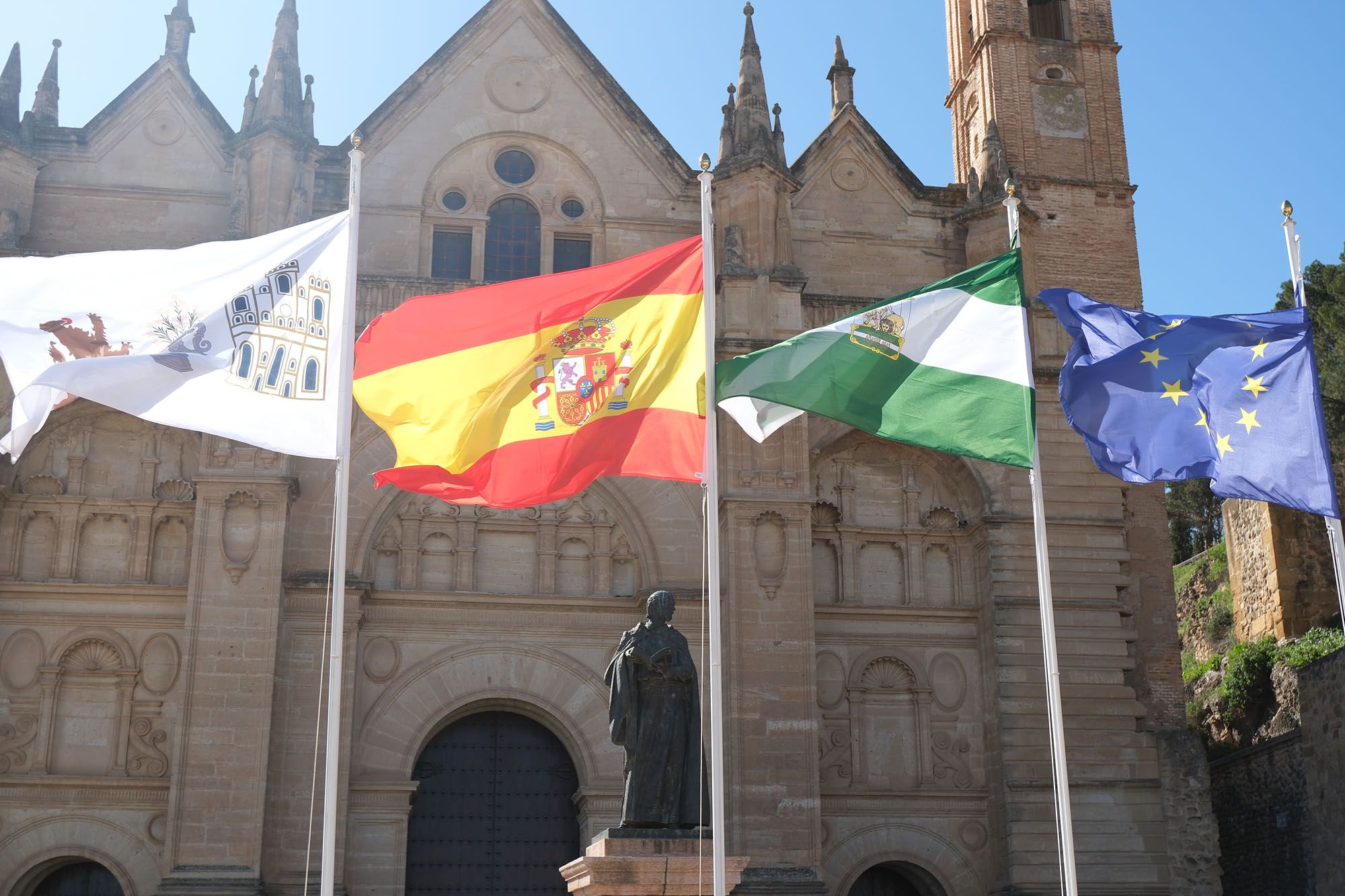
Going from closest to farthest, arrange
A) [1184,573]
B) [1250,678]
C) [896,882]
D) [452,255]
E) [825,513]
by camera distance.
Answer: [896,882], [825,513], [452,255], [1250,678], [1184,573]

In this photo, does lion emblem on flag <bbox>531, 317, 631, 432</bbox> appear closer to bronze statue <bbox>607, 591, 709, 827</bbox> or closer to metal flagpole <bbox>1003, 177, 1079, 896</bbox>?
bronze statue <bbox>607, 591, 709, 827</bbox>

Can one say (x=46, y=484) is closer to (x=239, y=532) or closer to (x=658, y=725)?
(x=239, y=532)

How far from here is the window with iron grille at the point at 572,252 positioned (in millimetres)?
26078

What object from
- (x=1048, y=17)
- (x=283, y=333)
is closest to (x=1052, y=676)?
(x=283, y=333)

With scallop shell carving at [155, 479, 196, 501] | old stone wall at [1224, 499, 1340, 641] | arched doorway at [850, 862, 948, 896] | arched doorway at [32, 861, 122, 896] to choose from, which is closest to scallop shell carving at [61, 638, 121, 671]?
scallop shell carving at [155, 479, 196, 501]

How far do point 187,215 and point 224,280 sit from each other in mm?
11801

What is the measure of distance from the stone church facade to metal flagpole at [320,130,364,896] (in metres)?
8.40

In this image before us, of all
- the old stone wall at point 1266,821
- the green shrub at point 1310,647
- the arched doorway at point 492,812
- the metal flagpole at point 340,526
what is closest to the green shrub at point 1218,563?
the green shrub at point 1310,647

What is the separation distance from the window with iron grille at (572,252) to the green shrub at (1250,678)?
17755 mm

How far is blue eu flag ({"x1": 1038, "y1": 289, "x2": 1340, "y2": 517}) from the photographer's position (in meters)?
14.5

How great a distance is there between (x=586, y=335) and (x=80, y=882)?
12646 millimetres

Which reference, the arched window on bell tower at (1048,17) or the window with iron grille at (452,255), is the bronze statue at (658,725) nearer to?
the window with iron grille at (452,255)

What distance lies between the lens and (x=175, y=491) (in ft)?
77.2

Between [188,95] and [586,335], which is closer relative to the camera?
[586,335]
